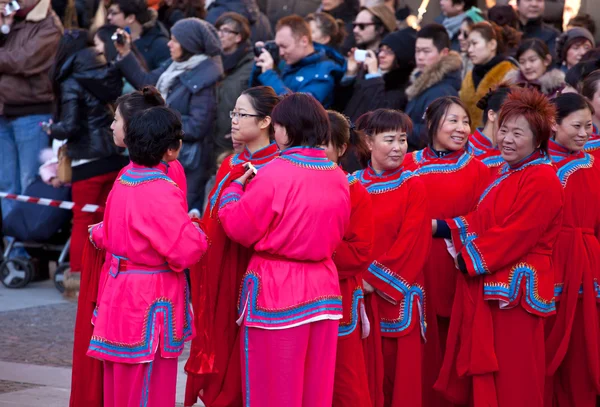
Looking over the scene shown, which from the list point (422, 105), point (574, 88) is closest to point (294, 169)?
point (574, 88)

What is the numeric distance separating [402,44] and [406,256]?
138 inches

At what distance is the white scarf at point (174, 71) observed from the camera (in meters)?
9.64

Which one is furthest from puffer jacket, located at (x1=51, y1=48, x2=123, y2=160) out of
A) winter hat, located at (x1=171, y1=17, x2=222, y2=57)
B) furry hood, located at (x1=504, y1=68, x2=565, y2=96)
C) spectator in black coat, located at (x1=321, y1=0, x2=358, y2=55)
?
furry hood, located at (x1=504, y1=68, x2=565, y2=96)

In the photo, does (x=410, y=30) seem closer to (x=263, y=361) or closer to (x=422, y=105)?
(x=422, y=105)

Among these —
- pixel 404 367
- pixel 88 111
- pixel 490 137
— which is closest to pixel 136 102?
pixel 404 367

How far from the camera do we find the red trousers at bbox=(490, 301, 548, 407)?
5.98m

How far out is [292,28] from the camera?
932 cm

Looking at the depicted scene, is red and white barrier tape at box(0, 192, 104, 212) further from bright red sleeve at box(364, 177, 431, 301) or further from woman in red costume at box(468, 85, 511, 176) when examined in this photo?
bright red sleeve at box(364, 177, 431, 301)

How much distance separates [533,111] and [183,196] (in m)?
1.98

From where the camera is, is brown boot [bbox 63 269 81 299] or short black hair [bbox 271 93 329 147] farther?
brown boot [bbox 63 269 81 299]

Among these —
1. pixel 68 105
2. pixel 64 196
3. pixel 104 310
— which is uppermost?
pixel 104 310

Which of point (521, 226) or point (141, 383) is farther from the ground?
point (521, 226)

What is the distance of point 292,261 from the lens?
16.9 feet

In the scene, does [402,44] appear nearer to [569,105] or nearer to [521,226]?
[569,105]
